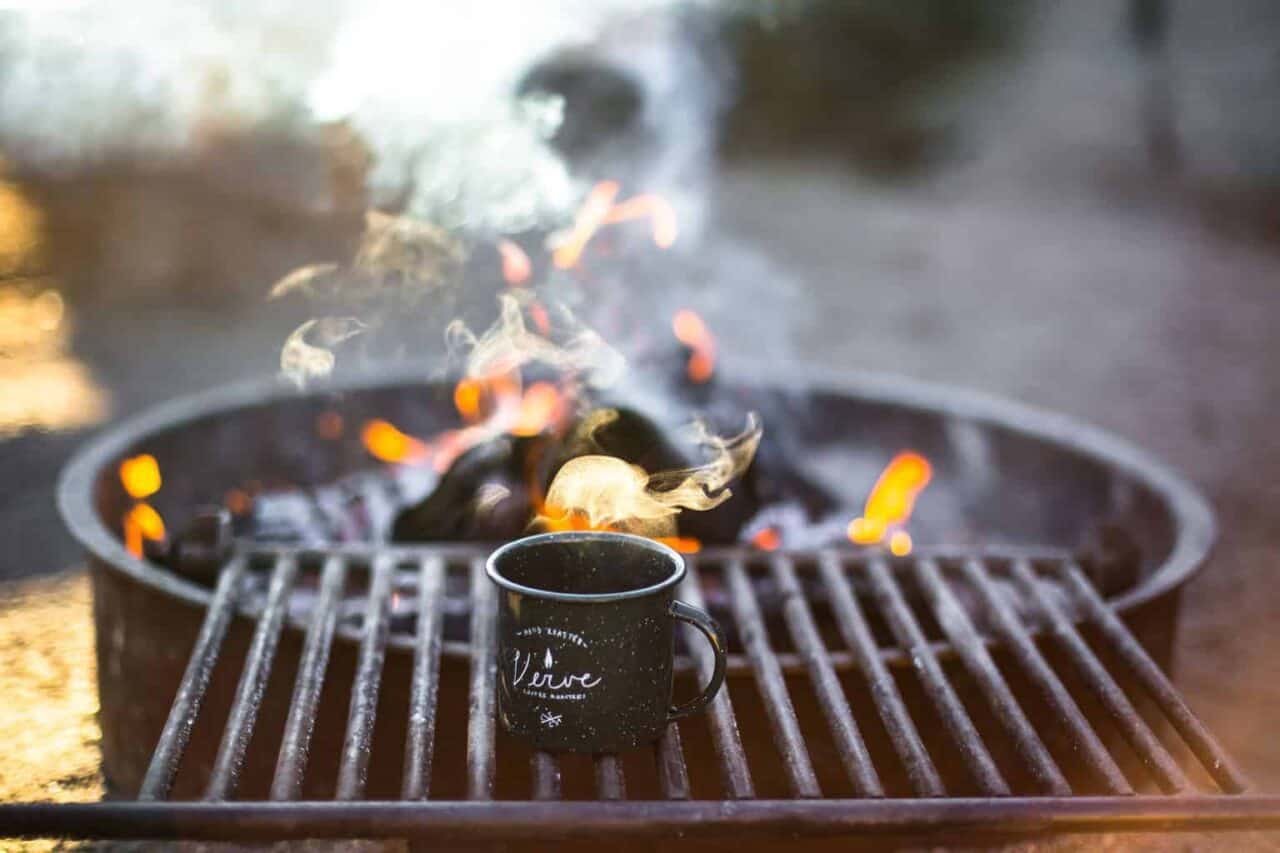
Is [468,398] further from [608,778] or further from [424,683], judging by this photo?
[608,778]

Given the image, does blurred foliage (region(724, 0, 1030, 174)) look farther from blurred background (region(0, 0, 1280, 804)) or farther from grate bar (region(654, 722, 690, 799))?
grate bar (region(654, 722, 690, 799))

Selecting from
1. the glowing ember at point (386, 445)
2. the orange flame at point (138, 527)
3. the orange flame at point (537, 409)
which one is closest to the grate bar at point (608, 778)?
the orange flame at point (537, 409)

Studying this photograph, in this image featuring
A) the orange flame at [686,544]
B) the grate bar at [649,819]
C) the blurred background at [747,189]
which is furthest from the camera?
the blurred background at [747,189]

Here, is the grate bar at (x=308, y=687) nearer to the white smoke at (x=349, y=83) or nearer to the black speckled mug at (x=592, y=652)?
the black speckled mug at (x=592, y=652)

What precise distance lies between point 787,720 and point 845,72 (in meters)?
10.3

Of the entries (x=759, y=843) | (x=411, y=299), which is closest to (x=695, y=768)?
(x=759, y=843)

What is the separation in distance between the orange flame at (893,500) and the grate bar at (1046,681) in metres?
0.35

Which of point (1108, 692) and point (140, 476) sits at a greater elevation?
point (1108, 692)

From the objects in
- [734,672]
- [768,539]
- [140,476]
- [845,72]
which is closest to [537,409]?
[768,539]

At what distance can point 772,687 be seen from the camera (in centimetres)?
169

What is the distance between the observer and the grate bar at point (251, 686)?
Answer: 1.40 m

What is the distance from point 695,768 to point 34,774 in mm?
1374

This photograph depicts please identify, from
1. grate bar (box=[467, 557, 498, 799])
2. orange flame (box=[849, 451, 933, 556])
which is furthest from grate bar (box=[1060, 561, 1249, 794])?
grate bar (box=[467, 557, 498, 799])

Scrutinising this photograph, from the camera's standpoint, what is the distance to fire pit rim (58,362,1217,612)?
1.97 m
